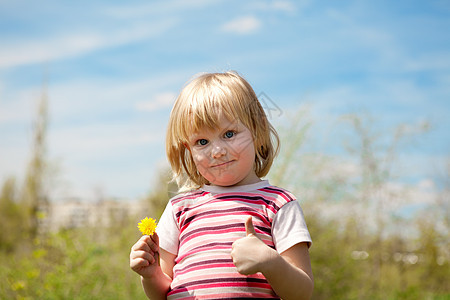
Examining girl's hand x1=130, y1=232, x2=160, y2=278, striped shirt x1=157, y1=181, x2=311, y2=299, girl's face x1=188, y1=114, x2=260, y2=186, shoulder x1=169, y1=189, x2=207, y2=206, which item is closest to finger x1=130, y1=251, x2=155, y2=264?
girl's hand x1=130, y1=232, x2=160, y2=278

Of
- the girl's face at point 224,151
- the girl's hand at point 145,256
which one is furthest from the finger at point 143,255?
the girl's face at point 224,151

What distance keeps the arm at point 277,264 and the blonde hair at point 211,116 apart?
0.39m

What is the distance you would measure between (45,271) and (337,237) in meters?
3.57

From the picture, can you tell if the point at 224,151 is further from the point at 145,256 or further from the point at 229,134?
the point at 145,256

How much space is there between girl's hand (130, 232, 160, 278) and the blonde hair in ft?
1.00

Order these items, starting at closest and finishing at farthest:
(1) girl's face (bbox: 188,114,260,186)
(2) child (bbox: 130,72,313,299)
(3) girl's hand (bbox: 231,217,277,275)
Answer: (3) girl's hand (bbox: 231,217,277,275), (2) child (bbox: 130,72,313,299), (1) girl's face (bbox: 188,114,260,186)

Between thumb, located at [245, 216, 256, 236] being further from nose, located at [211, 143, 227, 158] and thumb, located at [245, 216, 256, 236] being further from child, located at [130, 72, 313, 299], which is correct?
nose, located at [211, 143, 227, 158]

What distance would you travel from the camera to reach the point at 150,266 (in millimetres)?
1623

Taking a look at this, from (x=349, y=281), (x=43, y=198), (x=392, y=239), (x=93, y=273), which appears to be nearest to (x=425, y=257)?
(x=392, y=239)

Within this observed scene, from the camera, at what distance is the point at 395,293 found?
7.05 m

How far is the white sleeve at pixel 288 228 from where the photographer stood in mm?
1539

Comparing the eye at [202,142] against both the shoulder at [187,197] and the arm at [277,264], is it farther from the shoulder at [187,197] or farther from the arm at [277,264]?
the arm at [277,264]

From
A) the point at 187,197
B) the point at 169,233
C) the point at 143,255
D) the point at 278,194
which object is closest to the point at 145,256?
the point at 143,255

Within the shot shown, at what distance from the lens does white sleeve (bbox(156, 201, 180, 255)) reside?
1729mm
